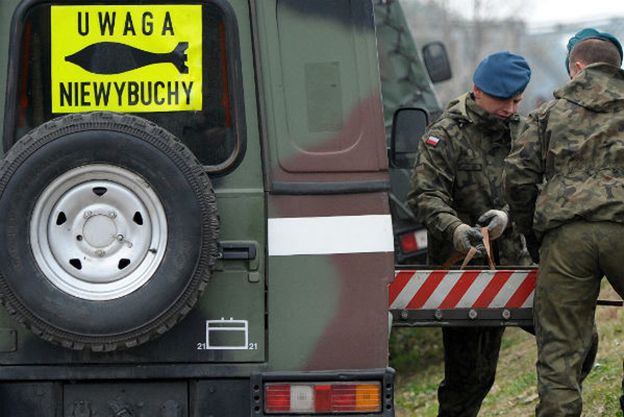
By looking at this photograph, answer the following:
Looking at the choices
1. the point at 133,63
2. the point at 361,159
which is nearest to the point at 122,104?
the point at 133,63

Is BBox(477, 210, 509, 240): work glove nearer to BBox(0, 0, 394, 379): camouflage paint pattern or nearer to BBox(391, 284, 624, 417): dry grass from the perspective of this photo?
BBox(0, 0, 394, 379): camouflage paint pattern

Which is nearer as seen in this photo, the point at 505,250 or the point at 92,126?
the point at 92,126

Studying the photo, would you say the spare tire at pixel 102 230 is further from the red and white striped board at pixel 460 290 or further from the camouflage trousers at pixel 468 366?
the camouflage trousers at pixel 468 366

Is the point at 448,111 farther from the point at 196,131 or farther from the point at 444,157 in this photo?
the point at 196,131

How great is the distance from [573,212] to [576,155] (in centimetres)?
24

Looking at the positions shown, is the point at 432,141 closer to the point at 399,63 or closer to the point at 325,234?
the point at 325,234

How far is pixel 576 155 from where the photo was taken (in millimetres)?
5816

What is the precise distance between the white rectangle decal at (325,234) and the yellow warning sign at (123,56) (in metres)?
0.64

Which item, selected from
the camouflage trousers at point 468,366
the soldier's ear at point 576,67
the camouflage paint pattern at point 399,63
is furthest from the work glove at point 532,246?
the camouflage paint pattern at point 399,63

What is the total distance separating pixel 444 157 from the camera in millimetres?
6719

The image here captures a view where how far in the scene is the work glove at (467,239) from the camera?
20.6 ft

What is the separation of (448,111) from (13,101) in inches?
93.5

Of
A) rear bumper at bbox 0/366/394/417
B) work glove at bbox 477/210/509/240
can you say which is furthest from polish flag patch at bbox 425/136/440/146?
rear bumper at bbox 0/366/394/417

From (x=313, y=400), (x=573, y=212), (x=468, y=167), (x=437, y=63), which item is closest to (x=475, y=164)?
(x=468, y=167)
